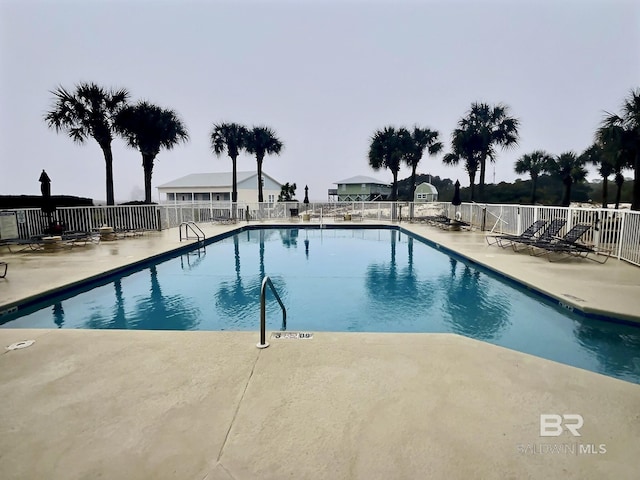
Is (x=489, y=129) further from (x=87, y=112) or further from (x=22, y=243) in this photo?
(x=22, y=243)

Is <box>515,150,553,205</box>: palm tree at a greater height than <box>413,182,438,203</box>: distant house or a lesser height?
greater

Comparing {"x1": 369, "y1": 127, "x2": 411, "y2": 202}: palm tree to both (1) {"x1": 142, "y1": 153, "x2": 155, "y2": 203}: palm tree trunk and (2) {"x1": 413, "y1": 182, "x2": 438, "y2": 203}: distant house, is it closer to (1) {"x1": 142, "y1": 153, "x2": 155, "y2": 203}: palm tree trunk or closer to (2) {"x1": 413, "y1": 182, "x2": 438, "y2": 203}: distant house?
(1) {"x1": 142, "y1": 153, "x2": 155, "y2": 203}: palm tree trunk

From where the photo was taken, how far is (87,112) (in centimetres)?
1509

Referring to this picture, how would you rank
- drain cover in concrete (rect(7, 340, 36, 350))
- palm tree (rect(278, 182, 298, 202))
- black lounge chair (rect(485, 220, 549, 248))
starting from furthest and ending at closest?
palm tree (rect(278, 182, 298, 202)) < black lounge chair (rect(485, 220, 549, 248)) < drain cover in concrete (rect(7, 340, 36, 350))

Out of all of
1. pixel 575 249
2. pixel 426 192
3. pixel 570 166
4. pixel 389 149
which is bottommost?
pixel 575 249

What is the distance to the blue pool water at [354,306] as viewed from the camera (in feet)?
13.7

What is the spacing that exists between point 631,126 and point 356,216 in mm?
13773

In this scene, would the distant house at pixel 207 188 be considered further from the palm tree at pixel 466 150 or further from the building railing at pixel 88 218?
the palm tree at pixel 466 150

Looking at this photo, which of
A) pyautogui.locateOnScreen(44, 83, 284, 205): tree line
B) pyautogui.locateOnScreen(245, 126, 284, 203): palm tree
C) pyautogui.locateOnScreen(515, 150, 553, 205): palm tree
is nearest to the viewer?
pyautogui.locateOnScreen(44, 83, 284, 205): tree line

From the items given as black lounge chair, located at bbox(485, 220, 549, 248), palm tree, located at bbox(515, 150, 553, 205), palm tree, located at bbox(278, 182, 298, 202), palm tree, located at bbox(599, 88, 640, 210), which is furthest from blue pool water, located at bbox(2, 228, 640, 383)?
palm tree, located at bbox(278, 182, 298, 202)

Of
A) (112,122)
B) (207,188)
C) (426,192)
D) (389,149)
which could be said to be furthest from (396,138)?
(426,192)

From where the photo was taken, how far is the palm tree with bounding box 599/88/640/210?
13.9 meters

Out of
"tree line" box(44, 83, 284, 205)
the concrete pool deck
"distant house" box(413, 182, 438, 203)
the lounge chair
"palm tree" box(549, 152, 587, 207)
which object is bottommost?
the concrete pool deck

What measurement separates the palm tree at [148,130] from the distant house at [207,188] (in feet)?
48.7
